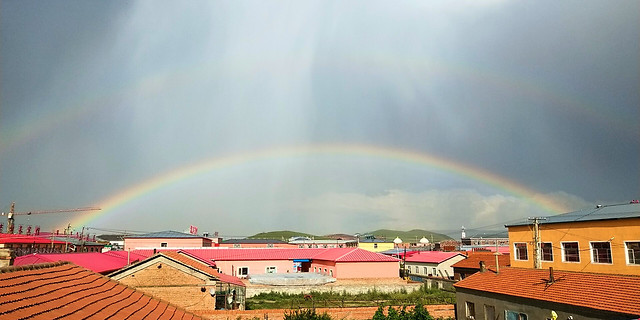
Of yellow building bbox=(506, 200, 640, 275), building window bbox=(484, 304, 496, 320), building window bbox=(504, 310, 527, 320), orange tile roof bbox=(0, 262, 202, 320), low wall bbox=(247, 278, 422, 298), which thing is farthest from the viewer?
low wall bbox=(247, 278, 422, 298)

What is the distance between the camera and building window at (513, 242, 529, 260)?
3253 cm

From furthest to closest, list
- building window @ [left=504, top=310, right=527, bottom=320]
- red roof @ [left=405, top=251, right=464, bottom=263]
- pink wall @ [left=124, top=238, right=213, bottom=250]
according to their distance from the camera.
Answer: pink wall @ [left=124, top=238, right=213, bottom=250] < red roof @ [left=405, top=251, right=464, bottom=263] < building window @ [left=504, top=310, right=527, bottom=320]

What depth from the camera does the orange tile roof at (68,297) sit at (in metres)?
5.91

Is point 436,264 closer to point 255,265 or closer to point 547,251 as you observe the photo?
point 255,265

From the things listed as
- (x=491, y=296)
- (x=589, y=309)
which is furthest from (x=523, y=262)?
(x=589, y=309)

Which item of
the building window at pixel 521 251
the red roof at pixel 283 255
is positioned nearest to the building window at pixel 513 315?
the building window at pixel 521 251

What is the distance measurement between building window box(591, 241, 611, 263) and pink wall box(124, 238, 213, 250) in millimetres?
60564

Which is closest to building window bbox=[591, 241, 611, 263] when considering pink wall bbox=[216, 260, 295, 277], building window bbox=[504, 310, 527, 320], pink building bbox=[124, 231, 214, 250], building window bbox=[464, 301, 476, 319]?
building window bbox=[504, 310, 527, 320]

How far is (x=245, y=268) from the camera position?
2140 inches

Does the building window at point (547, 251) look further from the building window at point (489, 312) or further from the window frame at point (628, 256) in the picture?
the building window at point (489, 312)

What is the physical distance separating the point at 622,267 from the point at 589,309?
755cm

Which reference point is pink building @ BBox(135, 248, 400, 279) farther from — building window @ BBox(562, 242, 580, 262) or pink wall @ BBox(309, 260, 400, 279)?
building window @ BBox(562, 242, 580, 262)

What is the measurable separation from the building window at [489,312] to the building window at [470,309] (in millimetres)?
1230

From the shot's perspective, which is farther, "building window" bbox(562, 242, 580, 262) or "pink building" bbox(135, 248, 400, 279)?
"pink building" bbox(135, 248, 400, 279)
